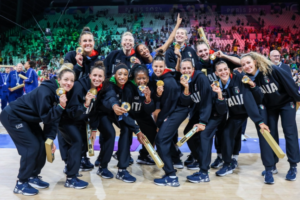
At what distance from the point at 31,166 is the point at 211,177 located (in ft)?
8.24

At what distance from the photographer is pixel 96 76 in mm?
3771

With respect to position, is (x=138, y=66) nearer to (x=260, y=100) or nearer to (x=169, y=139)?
(x=169, y=139)

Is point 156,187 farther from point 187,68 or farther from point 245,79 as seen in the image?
point 245,79

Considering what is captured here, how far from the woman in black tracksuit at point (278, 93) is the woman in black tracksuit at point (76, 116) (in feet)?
7.18

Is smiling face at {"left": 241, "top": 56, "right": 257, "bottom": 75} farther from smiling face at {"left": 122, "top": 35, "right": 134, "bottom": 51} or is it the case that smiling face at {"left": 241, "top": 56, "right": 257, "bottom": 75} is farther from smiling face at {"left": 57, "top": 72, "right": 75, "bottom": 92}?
smiling face at {"left": 57, "top": 72, "right": 75, "bottom": 92}

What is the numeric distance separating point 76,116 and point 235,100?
2.29 metres

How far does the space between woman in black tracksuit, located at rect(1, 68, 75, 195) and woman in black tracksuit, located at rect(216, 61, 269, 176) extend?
2166mm

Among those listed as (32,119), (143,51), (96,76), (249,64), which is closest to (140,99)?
(96,76)

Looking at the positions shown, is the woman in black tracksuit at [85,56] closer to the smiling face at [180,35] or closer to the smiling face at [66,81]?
the smiling face at [66,81]

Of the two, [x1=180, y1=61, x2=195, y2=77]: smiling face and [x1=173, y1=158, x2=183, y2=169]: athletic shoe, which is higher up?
[x1=180, y1=61, x2=195, y2=77]: smiling face

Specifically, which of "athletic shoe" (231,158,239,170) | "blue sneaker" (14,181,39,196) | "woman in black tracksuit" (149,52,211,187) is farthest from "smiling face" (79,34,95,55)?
"athletic shoe" (231,158,239,170)

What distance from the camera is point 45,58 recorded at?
22672mm

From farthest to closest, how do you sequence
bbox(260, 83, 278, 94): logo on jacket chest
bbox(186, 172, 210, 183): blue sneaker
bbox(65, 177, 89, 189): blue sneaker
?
bbox(260, 83, 278, 94): logo on jacket chest
bbox(186, 172, 210, 183): blue sneaker
bbox(65, 177, 89, 189): blue sneaker

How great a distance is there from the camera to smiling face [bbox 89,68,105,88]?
376 centimetres
